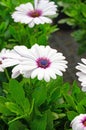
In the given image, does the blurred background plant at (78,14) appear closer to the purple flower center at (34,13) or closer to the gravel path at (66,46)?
the gravel path at (66,46)

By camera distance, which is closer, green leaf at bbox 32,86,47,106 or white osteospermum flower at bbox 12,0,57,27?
green leaf at bbox 32,86,47,106

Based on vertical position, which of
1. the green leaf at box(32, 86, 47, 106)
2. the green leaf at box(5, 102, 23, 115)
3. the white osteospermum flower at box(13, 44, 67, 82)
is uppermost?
the white osteospermum flower at box(13, 44, 67, 82)

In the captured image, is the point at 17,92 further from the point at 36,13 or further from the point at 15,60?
the point at 36,13

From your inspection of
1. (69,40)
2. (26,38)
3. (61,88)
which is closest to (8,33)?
(26,38)

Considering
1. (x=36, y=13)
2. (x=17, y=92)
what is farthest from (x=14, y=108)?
(x=36, y=13)

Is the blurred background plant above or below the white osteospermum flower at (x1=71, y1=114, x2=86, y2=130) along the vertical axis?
above

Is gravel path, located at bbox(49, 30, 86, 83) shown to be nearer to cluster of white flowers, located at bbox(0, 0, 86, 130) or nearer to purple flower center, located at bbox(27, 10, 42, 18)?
purple flower center, located at bbox(27, 10, 42, 18)

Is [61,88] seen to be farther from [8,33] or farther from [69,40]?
[69,40]

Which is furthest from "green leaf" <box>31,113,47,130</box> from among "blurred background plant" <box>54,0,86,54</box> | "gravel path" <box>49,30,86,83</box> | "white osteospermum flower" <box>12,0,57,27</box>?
"gravel path" <box>49,30,86,83</box>
